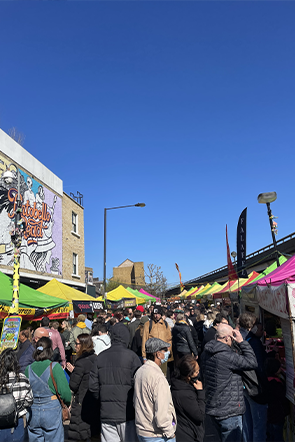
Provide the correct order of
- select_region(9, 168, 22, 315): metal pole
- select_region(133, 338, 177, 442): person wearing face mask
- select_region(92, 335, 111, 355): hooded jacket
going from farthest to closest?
select_region(9, 168, 22, 315): metal pole
select_region(92, 335, 111, 355): hooded jacket
select_region(133, 338, 177, 442): person wearing face mask

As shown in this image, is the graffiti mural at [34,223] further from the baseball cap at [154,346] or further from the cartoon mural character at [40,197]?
the baseball cap at [154,346]

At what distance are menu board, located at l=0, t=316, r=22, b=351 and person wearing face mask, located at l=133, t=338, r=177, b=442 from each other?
4381 millimetres

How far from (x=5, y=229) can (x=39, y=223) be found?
3.73 meters

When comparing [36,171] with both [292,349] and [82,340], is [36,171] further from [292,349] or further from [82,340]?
[292,349]

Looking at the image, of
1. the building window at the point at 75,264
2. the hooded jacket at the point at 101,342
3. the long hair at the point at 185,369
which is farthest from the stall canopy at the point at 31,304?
the building window at the point at 75,264

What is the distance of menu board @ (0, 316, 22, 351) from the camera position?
6809 millimetres

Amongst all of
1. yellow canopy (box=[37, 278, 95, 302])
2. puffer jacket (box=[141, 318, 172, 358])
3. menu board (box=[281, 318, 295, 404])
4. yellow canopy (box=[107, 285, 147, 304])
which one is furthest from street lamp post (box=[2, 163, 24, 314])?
yellow canopy (box=[107, 285, 147, 304])

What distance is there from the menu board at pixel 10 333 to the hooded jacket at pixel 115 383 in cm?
347

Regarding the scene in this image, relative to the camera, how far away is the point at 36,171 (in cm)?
1989

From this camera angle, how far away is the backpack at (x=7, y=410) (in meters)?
3.53

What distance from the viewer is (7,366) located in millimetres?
3750

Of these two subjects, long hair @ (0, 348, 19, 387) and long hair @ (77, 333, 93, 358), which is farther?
long hair @ (77, 333, 93, 358)

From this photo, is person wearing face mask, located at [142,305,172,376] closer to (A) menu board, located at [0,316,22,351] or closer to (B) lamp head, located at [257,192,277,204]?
(A) menu board, located at [0,316,22,351]

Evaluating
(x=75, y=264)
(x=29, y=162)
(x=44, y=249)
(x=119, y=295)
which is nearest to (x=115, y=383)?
(x=44, y=249)
